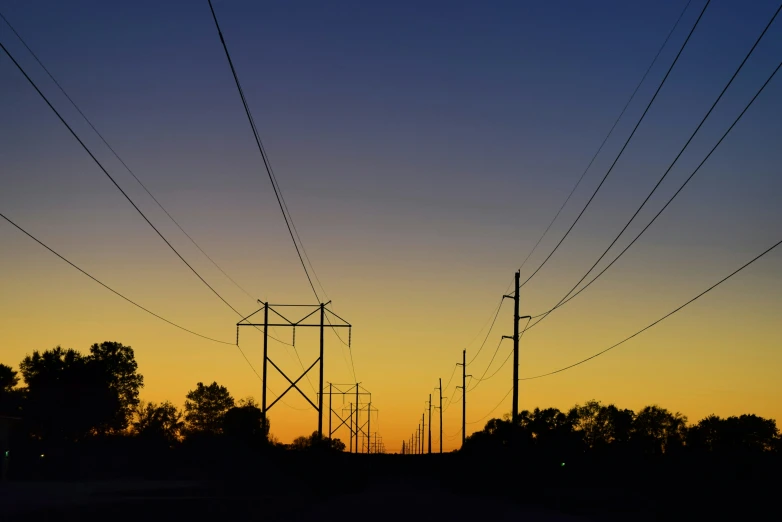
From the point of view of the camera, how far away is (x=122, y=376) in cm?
14650

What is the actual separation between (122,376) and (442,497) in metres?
103

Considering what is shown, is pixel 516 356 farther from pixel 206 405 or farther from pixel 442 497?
pixel 206 405

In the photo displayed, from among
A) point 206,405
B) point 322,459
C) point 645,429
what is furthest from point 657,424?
point 322,459

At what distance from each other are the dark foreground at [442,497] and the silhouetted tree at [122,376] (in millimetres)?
62445

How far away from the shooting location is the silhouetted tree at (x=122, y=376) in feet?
463

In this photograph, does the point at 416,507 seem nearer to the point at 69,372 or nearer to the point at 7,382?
the point at 69,372

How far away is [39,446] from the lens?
94.3 meters

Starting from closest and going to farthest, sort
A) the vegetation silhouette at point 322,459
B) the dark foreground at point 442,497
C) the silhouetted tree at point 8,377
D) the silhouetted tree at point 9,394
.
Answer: the dark foreground at point 442,497
the vegetation silhouette at point 322,459
the silhouetted tree at point 9,394
the silhouetted tree at point 8,377

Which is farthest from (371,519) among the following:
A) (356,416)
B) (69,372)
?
(356,416)

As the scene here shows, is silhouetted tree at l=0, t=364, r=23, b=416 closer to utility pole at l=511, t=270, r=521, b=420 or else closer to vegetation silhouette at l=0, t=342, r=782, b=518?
vegetation silhouette at l=0, t=342, r=782, b=518

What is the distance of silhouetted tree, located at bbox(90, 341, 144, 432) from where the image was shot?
463 feet

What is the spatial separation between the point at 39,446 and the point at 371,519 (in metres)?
74.0

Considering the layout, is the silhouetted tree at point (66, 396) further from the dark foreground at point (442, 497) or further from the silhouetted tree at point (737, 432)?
the silhouetted tree at point (737, 432)

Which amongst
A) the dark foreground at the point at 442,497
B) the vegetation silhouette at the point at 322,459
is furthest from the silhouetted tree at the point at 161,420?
the dark foreground at the point at 442,497
